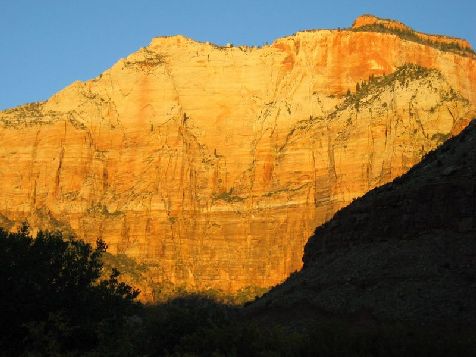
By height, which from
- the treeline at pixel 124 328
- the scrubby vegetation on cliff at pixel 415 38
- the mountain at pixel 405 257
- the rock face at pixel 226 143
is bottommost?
the treeline at pixel 124 328

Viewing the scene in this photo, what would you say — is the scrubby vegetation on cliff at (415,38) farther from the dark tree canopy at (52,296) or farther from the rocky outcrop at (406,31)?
the dark tree canopy at (52,296)

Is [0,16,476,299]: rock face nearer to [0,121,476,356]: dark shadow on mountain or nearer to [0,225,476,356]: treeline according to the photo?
[0,121,476,356]: dark shadow on mountain

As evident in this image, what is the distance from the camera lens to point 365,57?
352ft

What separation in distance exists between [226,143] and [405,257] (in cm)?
7533

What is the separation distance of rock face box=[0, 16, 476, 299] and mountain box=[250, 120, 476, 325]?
55.8 meters

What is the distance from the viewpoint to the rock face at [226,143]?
96438 millimetres

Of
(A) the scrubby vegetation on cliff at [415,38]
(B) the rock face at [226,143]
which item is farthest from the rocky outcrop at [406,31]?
(B) the rock face at [226,143]

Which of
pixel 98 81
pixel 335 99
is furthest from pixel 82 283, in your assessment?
pixel 98 81

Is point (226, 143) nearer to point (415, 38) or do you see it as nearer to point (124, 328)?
point (415, 38)

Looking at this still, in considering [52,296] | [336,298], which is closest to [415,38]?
[336,298]

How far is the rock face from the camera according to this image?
96.4m

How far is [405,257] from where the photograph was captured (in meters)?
32.3

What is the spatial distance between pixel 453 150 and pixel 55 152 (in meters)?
77.4

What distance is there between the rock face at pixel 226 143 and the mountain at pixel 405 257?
55.8 meters
